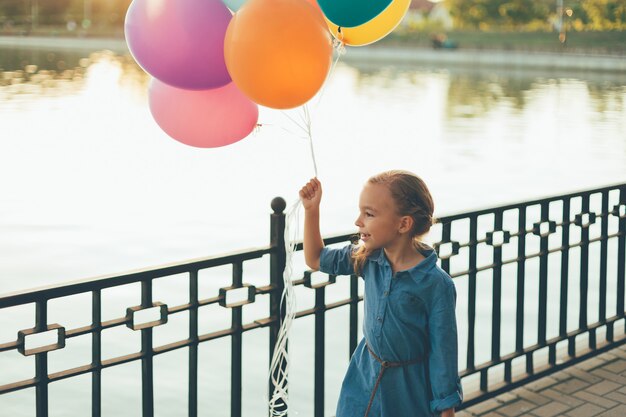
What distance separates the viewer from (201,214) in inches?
442

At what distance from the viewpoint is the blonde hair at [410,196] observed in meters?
2.63

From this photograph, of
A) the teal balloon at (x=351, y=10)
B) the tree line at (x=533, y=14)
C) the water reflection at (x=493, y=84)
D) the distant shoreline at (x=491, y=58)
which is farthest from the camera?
the tree line at (x=533, y=14)

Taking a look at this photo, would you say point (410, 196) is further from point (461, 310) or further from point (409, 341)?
point (461, 310)

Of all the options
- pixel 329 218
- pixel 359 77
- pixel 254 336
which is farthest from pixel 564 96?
pixel 254 336

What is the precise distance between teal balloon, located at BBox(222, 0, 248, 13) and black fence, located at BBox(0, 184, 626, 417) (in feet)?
2.18

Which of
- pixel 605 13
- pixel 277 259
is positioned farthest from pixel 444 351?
pixel 605 13

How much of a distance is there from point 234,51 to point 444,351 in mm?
1076

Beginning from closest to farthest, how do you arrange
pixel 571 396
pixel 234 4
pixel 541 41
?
pixel 234 4, pixel 571 396, pixel 541 41

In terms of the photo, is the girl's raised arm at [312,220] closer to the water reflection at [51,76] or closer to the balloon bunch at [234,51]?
the balloon bunch at [234,51]

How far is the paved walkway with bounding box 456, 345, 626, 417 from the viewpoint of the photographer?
4270 mm

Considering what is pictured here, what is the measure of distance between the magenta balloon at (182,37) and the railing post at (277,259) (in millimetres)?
527

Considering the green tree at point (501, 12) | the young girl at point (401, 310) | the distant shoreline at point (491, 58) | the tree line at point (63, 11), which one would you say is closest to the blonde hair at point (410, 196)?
the young girl at point (401, 310)

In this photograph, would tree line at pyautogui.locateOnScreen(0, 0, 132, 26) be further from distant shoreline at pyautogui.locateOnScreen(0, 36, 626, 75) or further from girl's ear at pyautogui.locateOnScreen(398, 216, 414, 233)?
girl's ear at pyautogui.locateOnScreen(398, 216, 414, 233)

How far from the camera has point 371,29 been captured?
10.8ft
